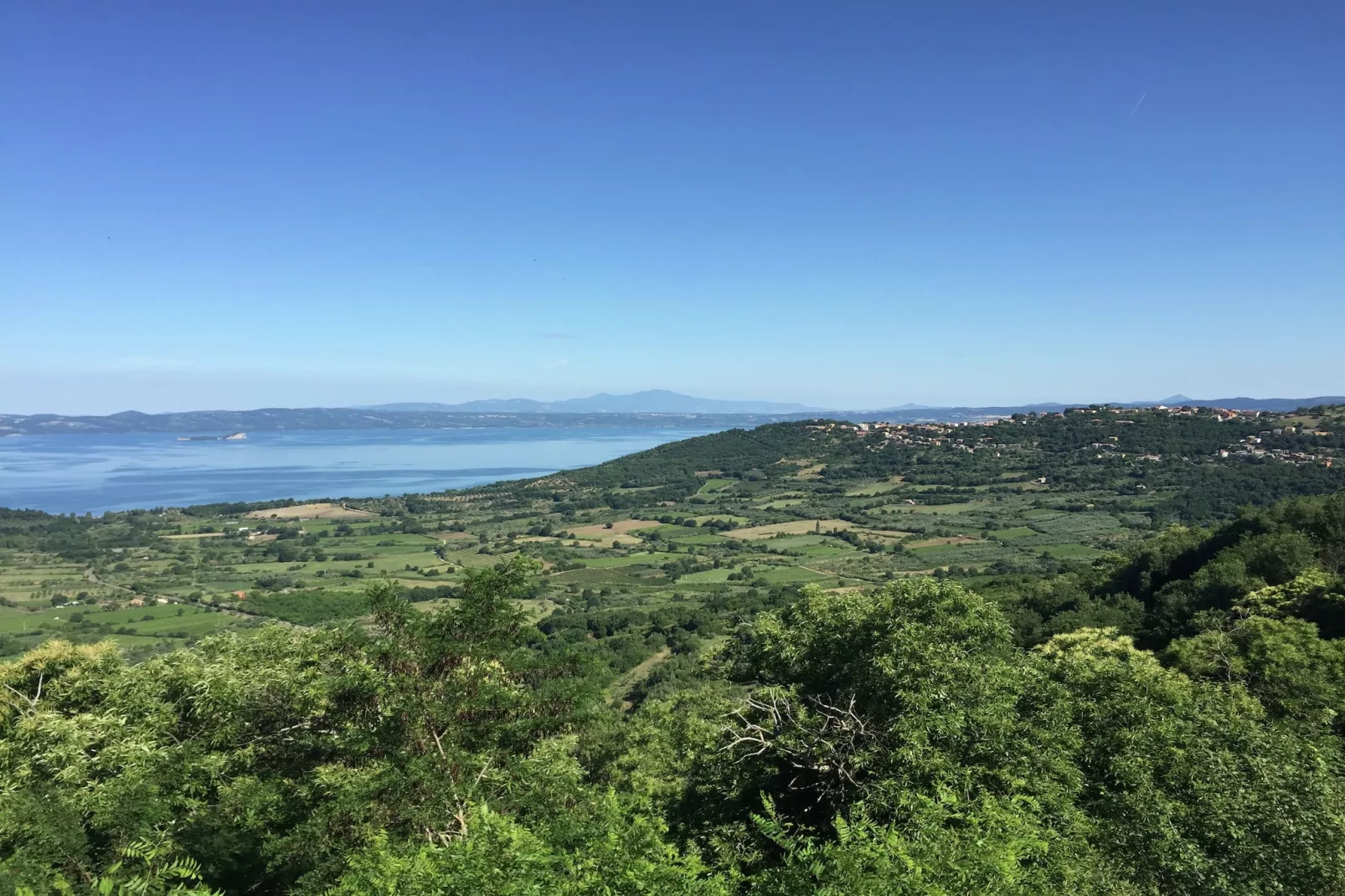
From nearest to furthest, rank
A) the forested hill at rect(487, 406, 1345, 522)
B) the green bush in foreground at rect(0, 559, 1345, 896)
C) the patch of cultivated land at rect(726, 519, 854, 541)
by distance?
the green bush in foreground at rect(0, 559, 1345, 896) < the forested hill at rect(487, 406, 1345, 522) < the patch of cultivated land at rect(726, 519, 854, 541)

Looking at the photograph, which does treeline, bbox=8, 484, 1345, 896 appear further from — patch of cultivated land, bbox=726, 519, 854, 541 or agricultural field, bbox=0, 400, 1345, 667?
patch of cultivated land, bbox=726, 519, 854, 541

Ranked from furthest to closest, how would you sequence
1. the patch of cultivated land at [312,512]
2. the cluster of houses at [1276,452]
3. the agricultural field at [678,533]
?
the patch of cultivated land at [312,512] → the cluster of houses at [1276,452] → the agricultural field at [678,533]

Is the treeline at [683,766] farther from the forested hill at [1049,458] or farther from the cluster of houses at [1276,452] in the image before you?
the cluster of houses at [1276,452]

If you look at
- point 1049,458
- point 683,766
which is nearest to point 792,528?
point 1049,458

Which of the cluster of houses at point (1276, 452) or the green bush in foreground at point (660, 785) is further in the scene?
the cluster of houses at point (1276, 452)

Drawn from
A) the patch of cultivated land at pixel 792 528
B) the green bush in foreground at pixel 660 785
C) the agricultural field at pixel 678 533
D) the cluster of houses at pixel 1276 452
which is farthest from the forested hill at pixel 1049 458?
the green bush in foreground at pixel 660 785

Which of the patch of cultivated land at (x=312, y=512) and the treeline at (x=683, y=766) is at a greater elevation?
the treeline at (x=683, y=766)

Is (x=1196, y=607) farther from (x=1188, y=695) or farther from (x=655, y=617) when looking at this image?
(x=655, y=617)

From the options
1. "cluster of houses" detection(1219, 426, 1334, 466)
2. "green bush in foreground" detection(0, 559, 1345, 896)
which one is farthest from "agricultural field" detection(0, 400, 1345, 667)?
"green bush in foreground" detection(0, 559, 1345, 896)

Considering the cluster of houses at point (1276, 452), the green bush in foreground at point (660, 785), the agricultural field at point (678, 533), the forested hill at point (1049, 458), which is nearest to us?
the green bush in foreground at point (660, 785)

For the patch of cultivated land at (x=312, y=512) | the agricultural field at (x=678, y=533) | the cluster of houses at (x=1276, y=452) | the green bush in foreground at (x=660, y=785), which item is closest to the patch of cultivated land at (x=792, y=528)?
the agricultural field at (x=678, y=533)

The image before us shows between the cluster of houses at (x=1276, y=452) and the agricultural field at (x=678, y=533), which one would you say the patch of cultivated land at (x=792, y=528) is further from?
the cluster of houses at (x=1276, y=452)

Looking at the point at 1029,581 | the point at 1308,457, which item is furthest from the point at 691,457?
the point at 1029,581

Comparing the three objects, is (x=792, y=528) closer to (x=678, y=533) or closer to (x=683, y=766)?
(x=678, y=533)
